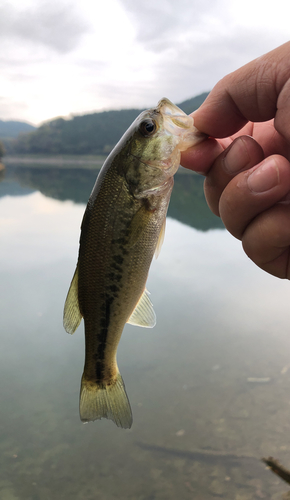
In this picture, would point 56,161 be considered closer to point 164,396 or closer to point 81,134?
point 81,134

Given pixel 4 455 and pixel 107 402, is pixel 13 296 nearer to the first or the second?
pixel 4 455

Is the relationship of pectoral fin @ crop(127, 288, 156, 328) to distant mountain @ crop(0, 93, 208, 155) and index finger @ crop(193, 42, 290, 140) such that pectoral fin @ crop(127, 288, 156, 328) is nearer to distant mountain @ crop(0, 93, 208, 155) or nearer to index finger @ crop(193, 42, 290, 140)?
index finger @ crop(193, 42, 290, 140)

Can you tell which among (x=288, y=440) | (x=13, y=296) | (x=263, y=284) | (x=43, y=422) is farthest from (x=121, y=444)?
(x=263, y=284)

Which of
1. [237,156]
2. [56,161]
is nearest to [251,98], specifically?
[237,156]

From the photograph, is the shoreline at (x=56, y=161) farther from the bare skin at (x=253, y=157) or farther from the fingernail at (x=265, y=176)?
the fingernail at (x=265, y=176)

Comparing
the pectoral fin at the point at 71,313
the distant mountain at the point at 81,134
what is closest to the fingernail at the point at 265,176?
the pectoral fin at the point at 71,313

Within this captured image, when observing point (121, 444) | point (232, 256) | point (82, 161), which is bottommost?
point (82, 161)
